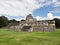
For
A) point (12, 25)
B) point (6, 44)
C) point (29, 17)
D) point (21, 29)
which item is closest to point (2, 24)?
point (12, 25)

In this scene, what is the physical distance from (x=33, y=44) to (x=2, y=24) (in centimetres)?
7811

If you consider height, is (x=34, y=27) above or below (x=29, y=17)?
below

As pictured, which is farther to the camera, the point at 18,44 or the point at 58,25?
the point at 58,25

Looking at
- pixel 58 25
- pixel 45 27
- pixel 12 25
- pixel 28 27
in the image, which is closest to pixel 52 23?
pixel 45 27

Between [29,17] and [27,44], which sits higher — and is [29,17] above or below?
above

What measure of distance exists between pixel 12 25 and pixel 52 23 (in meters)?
20.8

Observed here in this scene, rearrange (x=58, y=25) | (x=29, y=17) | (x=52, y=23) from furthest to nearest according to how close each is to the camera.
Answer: (x=58, y=25) → (x=29, y=17) → (x=52, y=23)

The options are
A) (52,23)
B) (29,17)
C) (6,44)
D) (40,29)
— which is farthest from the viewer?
(29,17)

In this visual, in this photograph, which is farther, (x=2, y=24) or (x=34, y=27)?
(x=2, y=24)

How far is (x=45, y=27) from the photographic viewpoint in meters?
55.8

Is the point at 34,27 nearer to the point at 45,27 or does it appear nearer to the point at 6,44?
the point at 45,27

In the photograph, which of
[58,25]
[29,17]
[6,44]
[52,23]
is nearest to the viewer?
[6,44]

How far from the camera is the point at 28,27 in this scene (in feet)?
184

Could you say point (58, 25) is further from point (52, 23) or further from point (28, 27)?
point (28, 27)
